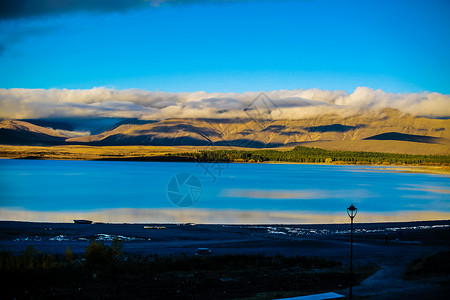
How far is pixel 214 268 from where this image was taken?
1516 cm

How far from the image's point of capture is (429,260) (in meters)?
14.6

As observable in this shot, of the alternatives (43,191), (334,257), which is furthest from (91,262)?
(43,191)

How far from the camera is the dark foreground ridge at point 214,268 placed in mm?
11859

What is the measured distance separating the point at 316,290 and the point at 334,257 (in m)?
6.03

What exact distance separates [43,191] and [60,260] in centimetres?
4979

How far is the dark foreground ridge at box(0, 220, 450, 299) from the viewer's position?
11859 millimetres

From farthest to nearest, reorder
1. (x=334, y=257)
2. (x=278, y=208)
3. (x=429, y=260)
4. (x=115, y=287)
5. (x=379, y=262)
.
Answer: (x=278, y=208)
(x=334, y=257)
(x=379, y=262)
(x=429, y=260)
(x=115, y=287)

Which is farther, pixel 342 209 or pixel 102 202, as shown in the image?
pixel 102 202

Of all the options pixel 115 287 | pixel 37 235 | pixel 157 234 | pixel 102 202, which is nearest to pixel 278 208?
pixel 102 202

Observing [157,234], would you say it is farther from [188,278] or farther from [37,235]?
[188,278]

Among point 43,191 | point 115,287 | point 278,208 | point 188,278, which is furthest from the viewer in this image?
point 43,191

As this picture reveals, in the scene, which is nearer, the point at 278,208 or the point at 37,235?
the point at 37,235

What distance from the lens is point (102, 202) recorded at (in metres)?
50.1

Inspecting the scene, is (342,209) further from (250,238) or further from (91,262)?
(91,262)
